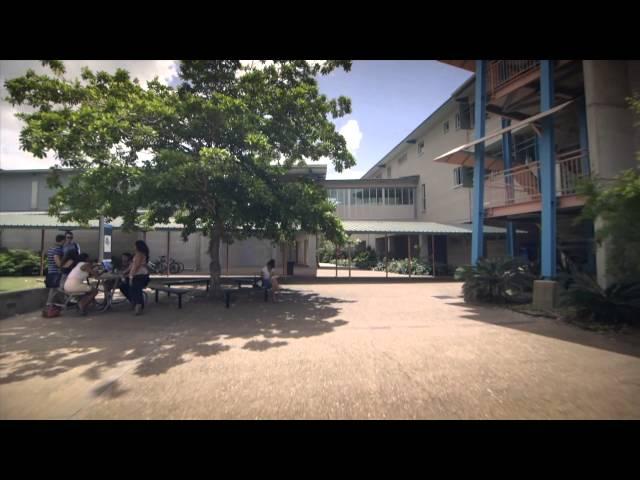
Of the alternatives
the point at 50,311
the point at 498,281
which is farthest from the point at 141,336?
the point at 498,281

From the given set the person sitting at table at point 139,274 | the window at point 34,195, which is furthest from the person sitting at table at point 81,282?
the window at point 34,195

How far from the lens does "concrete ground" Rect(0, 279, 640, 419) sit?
317 centimetres

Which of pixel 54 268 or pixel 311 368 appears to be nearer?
pixel 311 368

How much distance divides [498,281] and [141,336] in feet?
31.4

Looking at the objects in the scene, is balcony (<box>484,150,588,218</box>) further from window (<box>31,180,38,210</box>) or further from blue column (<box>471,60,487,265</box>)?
window (<box>31,180,38,210</box>)

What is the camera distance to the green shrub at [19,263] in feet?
53.7

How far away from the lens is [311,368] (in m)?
4.29

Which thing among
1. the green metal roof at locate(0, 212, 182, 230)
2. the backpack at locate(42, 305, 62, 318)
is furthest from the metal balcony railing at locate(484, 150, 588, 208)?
the green metal roof at locate(0, 212, 182, 230)

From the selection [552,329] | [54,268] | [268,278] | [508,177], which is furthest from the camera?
[508,177]

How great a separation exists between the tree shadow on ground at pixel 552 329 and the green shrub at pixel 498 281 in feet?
2.08

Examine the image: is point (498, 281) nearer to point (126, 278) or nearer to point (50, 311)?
point (126, 278)

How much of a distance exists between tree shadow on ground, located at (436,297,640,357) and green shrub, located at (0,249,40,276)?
2119 centimetres

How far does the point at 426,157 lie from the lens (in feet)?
82.8
